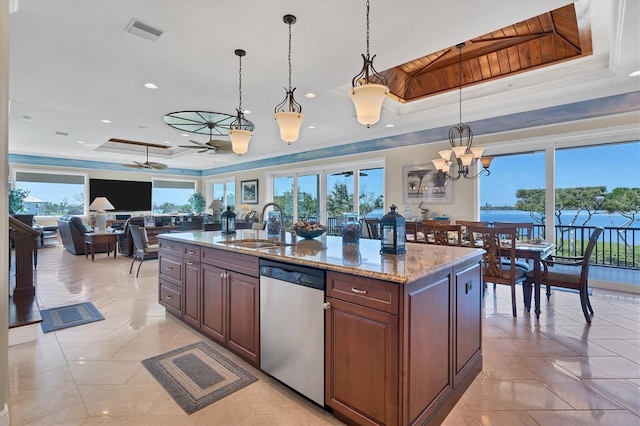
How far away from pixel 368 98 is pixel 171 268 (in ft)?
8.53

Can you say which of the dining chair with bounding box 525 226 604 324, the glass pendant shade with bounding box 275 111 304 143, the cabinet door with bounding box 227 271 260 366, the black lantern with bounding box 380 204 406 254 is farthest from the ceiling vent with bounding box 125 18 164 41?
the dining chair with bounding box 525 226 604 324

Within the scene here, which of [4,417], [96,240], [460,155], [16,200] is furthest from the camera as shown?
[16,200]

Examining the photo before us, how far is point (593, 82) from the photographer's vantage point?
12.5 ft

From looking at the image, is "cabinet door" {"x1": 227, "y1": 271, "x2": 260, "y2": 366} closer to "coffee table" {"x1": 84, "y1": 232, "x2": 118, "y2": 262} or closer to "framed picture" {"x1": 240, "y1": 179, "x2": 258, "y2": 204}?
"coffee table" {"x1": 84, "y1": 232, "x2": 118, "y2": 262}

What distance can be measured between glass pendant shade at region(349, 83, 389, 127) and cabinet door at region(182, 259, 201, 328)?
195 cm

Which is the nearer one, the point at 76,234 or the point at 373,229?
the point at 373,229

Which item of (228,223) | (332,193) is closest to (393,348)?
(228,223)

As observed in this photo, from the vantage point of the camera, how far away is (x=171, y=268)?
323 cm

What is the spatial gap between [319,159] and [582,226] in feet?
17.6

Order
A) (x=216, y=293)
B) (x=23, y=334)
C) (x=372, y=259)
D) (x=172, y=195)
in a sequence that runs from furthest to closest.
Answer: (x=172, y=195), (x=23, y=334), (x=216, y=293), (x=372, y=259)

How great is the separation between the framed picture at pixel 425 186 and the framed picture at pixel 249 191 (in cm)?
521

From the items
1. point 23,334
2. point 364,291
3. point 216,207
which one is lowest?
point 23,334

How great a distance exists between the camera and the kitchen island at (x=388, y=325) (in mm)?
1455

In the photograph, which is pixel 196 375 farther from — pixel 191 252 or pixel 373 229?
pixel 373 229
